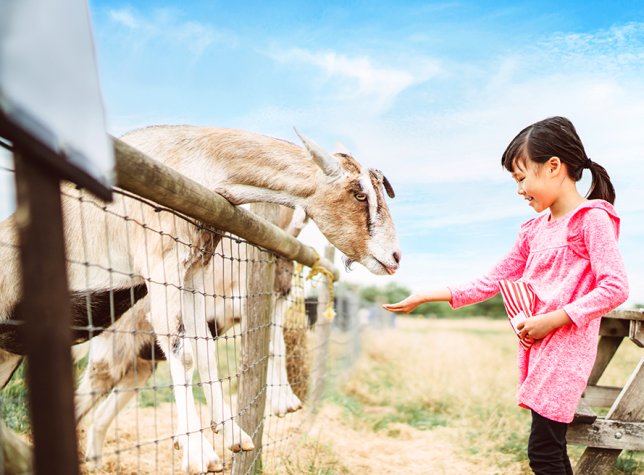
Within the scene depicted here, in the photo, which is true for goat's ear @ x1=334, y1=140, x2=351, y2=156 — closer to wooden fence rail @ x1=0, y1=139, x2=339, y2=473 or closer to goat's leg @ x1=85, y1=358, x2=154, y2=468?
wooden fence rail @ x1=0, y1=139, x2=339, y2=473

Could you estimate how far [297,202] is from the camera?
307 centimetres

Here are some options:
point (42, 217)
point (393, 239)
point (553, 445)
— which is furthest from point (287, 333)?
point (42, 217)

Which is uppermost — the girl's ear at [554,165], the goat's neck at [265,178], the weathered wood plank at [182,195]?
the goat's neck at [265,178]

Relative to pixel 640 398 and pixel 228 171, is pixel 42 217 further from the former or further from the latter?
pixel 640 398

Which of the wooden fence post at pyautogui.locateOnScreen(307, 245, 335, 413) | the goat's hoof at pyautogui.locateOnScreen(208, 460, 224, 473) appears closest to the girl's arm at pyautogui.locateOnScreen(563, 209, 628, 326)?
the goat's hoof at pyautogui.locateOnScreen(208, 460, 224, 473)

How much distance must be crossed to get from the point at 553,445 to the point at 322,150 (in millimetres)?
1680

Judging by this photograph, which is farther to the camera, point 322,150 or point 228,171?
point 322,150

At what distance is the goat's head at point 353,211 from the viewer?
122 inches

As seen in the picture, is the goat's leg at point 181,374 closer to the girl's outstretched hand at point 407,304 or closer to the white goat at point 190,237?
the white goat at point 190,237

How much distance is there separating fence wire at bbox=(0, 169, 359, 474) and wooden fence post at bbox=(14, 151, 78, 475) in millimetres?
490

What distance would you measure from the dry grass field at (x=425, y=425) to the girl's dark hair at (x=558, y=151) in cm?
208

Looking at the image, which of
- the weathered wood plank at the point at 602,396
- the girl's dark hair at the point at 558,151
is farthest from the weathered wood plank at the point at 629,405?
the girl's dark hair at the point at 558,151

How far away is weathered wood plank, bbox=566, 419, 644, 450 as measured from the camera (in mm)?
3152

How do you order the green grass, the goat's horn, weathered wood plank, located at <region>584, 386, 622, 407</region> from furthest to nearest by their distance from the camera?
weathered wood plank, located at <region>584, 386, 622, 407</region> → the green grass → the goat's horn
